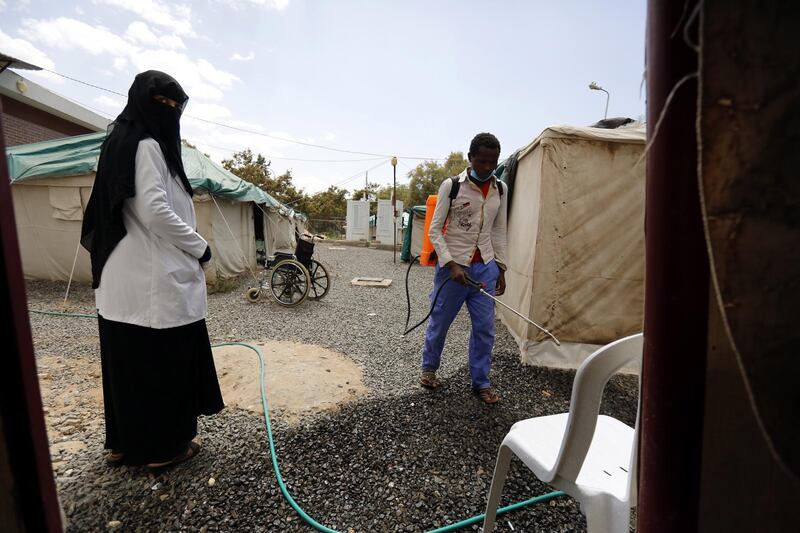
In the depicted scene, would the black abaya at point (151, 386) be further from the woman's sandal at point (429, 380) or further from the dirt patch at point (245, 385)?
the woman's sandal at point (429, 380)

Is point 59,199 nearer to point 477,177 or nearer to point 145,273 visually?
point 145,273

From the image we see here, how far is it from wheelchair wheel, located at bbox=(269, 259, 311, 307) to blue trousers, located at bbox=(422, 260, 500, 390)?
147 inches

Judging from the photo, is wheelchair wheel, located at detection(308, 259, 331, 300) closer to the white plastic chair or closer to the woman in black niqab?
the woman in black niqab

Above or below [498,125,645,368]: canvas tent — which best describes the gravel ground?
below

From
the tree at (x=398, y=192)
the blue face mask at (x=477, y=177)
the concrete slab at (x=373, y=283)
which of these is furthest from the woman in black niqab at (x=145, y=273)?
the tree at (x=398, y=192)

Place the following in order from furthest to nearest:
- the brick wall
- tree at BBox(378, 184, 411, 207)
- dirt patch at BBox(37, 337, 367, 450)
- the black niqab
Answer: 1. tree at BBox(378, 184, 411, 207)
2. the brick wall
3. dirt patch at BBox(37, 337, 367, 450)
4. the black niqab

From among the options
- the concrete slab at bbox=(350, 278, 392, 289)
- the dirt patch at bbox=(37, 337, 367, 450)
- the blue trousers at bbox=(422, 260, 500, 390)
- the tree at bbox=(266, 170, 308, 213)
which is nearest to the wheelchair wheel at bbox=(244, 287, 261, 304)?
the concrete slab at bbox=(350, 278, 392, 289)

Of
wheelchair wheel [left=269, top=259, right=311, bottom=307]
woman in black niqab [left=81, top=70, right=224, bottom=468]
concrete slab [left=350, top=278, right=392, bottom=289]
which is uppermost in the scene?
woman in black niqab [left=81, top=70, right=224, bottom=468]

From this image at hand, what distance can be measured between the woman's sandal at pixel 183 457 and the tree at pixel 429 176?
1194 inches

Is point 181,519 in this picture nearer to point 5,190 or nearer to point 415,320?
point 5,190

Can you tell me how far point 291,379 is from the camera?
3.20m

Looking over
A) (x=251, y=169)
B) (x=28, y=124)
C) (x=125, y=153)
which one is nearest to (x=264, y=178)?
(x=251, y=169)

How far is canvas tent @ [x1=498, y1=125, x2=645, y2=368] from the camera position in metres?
3.47

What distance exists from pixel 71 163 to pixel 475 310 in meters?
7.26
